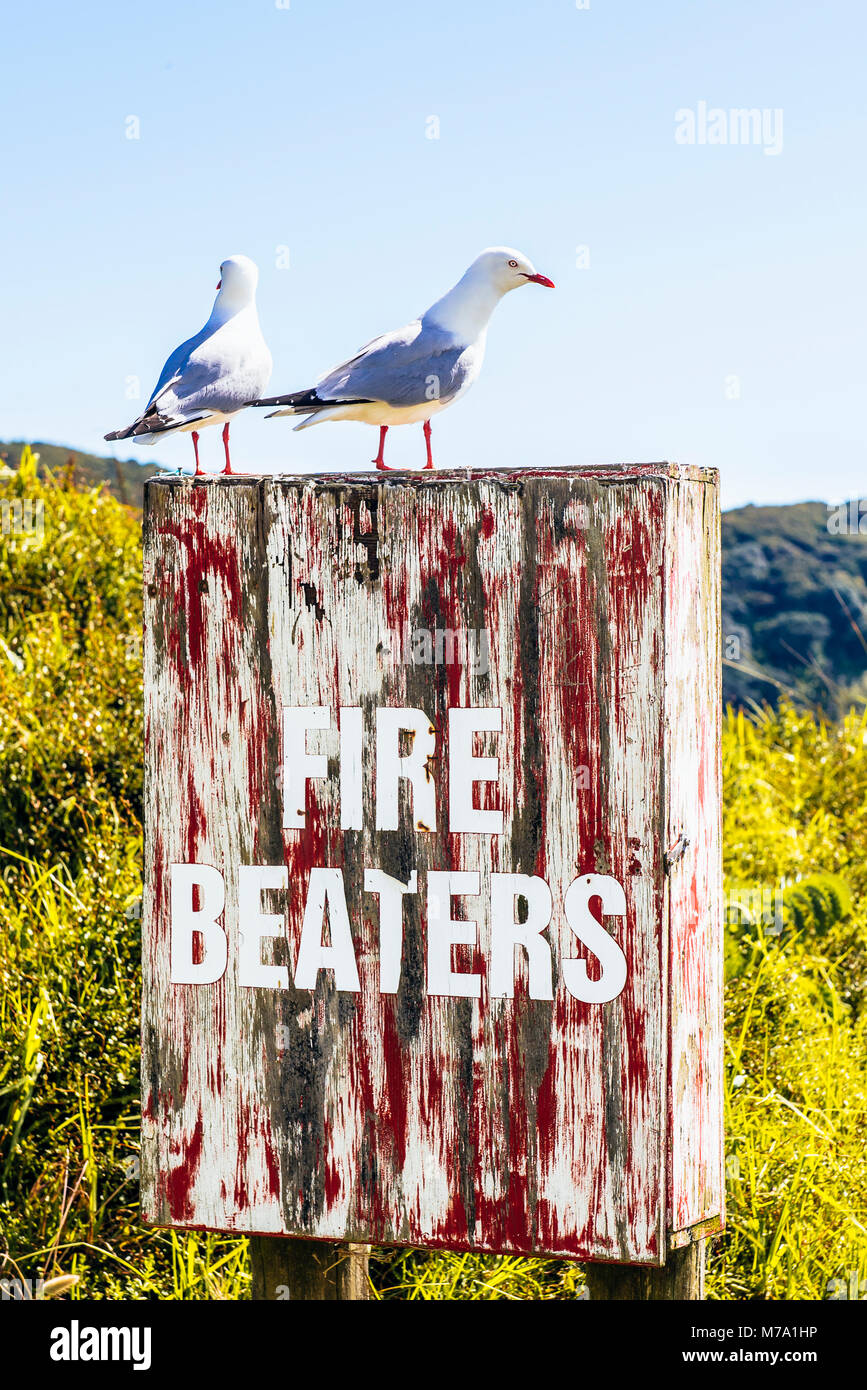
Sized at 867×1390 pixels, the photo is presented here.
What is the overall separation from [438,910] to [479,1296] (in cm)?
162

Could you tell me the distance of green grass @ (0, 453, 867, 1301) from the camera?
3.74m

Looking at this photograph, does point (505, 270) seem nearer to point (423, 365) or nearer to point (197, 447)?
point (423, 365)

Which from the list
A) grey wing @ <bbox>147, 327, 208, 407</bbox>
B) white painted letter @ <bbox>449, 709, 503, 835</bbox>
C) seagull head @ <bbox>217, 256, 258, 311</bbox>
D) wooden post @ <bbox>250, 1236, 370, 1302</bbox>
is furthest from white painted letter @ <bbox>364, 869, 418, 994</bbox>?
seagull head @ <bbox>217, 256, 258, 311</bbox>

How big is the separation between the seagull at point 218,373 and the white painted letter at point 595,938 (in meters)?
1.20

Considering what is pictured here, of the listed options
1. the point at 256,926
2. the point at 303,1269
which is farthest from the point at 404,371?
the point at 303,1269

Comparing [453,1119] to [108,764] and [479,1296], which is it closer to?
[479,1296]

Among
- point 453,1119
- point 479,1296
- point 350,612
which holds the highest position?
point 350,612

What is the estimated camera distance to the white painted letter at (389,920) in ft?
8.01

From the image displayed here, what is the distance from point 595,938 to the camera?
2.36m

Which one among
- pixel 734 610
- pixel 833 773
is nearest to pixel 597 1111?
pixel 833 773

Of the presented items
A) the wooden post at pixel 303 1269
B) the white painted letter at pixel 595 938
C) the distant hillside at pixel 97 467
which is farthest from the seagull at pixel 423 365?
the distant hillside at pixel 97 467

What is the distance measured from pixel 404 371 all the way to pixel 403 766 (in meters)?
0.94

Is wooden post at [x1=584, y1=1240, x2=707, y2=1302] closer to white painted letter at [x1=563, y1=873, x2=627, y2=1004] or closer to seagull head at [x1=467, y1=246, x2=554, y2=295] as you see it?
white painted letter at [x1=563, y1=873, x2=627, y2=1004]
